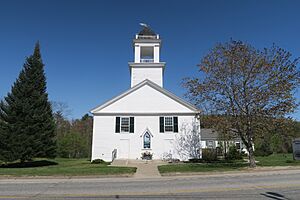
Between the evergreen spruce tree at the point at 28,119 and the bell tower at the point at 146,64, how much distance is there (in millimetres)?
10541

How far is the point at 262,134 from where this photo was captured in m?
17.7

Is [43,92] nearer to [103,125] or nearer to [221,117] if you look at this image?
[103,125]

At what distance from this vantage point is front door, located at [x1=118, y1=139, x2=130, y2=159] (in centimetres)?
2459

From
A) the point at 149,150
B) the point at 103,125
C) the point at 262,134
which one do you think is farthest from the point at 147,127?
the point at 262,134

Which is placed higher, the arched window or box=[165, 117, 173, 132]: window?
box=[165, 117, 173, 132]: window

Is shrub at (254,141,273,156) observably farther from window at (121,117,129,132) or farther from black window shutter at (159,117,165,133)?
window at (121,117,129,132)

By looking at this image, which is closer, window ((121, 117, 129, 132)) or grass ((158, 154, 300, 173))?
grass ((158, 154, 300, 173))

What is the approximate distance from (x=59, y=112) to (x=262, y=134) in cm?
4902

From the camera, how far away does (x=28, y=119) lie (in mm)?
21828

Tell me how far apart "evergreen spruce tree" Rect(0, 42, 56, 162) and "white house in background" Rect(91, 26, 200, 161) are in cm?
457

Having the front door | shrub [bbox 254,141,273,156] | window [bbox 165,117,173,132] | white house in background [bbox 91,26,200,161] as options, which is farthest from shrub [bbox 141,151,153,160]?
shrub [bbox 254,141,273,156]

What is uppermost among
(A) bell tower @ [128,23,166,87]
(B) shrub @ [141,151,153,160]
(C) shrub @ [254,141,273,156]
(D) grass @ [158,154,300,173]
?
(A) bell tower @ [128,23,166,87]

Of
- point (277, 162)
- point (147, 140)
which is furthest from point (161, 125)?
point (277, 162)

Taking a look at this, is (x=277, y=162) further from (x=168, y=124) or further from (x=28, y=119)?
(x=28, y=119)
